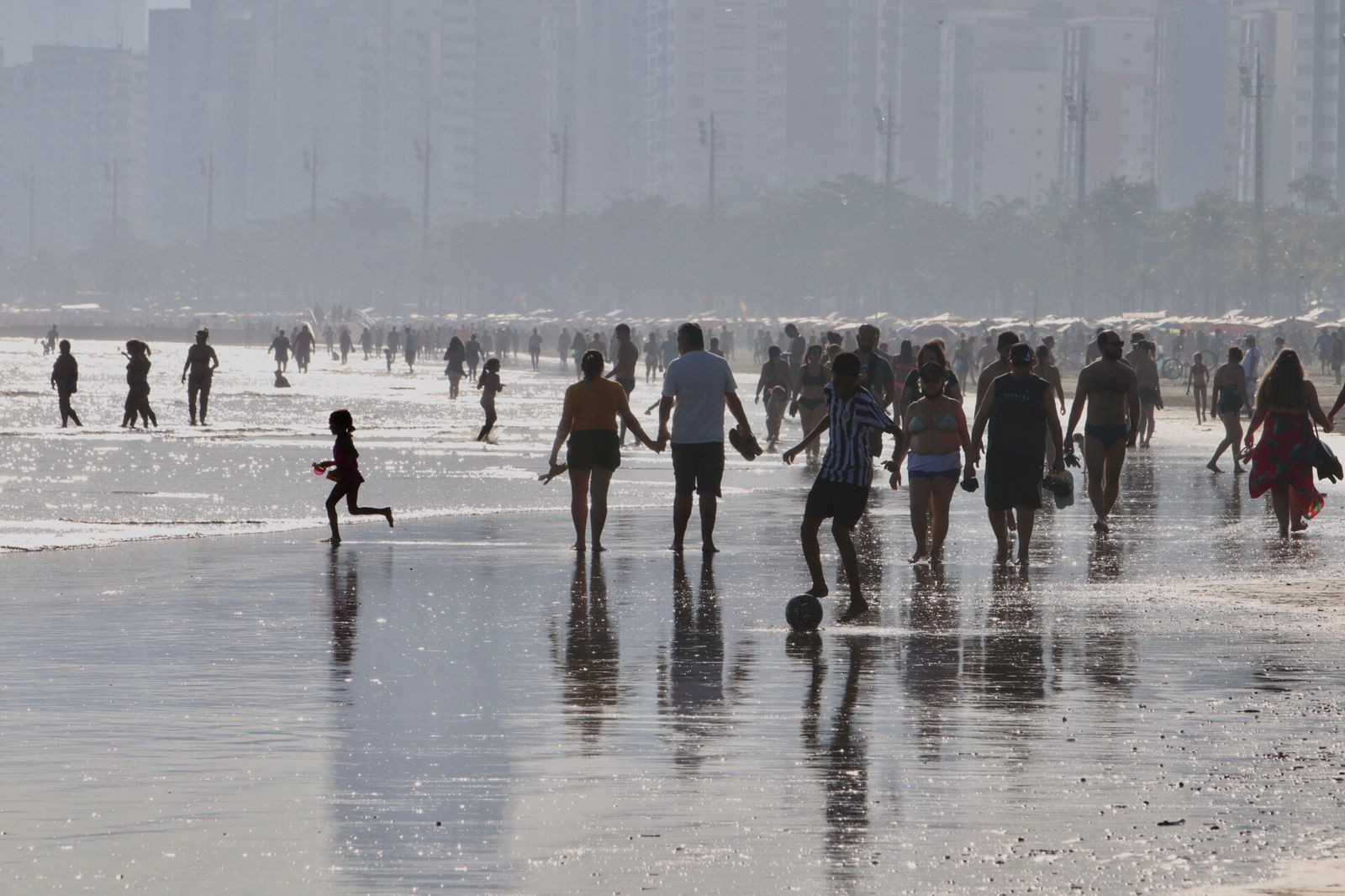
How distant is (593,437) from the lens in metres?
15.1

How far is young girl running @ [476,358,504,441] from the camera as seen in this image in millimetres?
31250

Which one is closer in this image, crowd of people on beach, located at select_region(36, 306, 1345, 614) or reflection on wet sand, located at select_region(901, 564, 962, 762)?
reflection on wet sand, located at select_region(901, 564, 962, 762)

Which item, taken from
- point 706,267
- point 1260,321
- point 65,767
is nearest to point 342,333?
point 1260,321

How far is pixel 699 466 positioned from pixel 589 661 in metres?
4.91

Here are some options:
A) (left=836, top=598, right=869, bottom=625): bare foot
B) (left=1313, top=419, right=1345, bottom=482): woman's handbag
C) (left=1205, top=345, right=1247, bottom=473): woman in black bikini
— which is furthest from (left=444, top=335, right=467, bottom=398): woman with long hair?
(left=836, top=598, right=869, bottom=625): bare foot

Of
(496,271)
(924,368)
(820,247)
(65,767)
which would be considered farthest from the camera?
(496,271)

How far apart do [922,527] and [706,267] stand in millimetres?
135273

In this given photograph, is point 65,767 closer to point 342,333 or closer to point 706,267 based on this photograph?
point 342,333

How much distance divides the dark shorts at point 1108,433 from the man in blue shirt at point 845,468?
5800mm

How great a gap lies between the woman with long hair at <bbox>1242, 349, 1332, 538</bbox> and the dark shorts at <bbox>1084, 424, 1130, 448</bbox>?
37.4 inches

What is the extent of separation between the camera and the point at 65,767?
744 cm

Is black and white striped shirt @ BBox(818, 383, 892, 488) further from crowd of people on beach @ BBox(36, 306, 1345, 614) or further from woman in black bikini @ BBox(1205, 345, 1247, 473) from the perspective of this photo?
woman in black bikini @ BBox(1205, 345, 1247, 473)

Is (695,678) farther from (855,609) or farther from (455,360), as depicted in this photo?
(455,360)

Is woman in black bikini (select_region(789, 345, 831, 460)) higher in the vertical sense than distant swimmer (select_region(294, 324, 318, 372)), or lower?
lower
